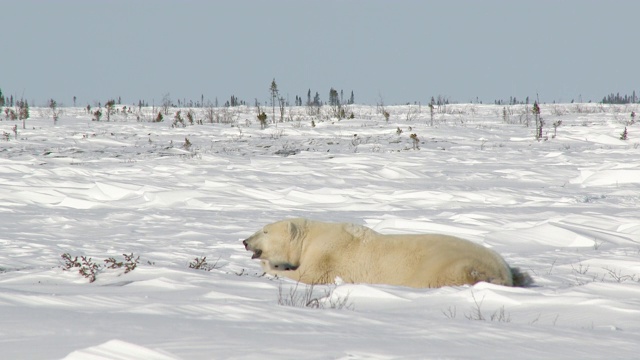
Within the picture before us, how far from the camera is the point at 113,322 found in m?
2.92

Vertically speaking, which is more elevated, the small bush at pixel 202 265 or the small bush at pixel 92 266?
the small bush at pixel 92 266

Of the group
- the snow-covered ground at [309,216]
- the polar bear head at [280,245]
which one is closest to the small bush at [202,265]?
the snow-covered ground at [309,216]

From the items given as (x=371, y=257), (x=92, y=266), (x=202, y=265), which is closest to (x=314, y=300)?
(x=371, y=257)

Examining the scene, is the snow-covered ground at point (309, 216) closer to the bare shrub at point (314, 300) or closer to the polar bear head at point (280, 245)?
the bare shrub at point (314, 300)

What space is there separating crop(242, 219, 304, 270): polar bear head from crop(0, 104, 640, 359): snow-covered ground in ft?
0.65

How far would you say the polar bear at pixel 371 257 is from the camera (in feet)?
16.3

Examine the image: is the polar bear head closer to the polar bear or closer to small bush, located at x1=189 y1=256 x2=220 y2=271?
the polar bear

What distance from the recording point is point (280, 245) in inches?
231

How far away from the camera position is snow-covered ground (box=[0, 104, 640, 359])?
2.72 meters

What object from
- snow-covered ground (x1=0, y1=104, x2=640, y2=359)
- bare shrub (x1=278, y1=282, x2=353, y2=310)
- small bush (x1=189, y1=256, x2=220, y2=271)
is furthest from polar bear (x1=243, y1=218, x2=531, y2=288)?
bare shrub (x1=278, y1=282, x2=353, y2=310)

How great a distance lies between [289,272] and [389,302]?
1.65 metres

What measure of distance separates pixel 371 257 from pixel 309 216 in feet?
12.9

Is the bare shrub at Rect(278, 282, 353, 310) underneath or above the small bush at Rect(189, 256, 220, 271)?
above

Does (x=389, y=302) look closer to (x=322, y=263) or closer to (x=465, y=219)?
(x=322, y=263)
